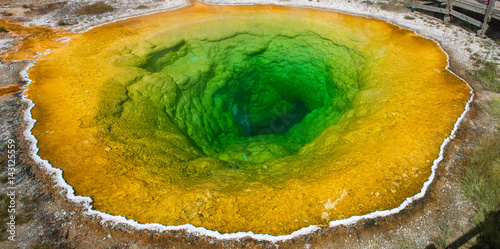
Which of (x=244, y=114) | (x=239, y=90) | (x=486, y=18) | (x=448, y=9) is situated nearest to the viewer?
(x=486, y=18)

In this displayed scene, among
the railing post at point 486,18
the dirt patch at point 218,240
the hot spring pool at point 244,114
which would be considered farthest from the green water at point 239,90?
the railing post at point 486,18

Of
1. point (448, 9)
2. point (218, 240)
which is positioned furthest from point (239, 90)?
point (448, 9)

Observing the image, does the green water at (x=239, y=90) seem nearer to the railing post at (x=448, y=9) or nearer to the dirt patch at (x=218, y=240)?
the dirt patch at (x=218, y=240)

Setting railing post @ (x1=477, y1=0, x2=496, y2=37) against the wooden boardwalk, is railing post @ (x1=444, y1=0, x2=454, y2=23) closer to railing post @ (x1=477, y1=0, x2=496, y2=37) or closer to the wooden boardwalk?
the wooden boardwalk

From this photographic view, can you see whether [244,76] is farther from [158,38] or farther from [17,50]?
[17,50]

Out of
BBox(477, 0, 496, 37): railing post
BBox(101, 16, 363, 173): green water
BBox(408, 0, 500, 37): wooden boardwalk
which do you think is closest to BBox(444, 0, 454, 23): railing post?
BBox(408, 0, 500, 37): wooden boardwalk

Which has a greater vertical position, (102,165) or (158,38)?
(158,38)

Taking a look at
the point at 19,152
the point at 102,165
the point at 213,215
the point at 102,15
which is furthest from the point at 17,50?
the point at 213,215

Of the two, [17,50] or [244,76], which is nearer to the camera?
[17,50]

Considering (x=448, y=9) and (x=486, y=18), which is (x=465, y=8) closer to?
(x=448, y=9)
